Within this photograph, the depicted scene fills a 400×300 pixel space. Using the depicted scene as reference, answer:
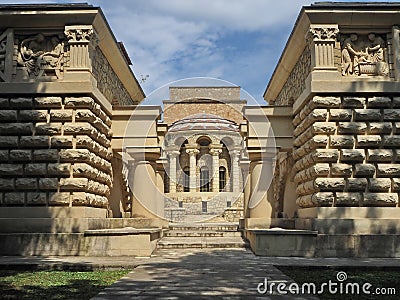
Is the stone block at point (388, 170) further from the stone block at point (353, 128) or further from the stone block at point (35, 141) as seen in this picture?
the stone block at point (35, 141)

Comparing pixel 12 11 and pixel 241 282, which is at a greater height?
pixel 12 11

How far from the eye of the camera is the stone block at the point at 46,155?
48.1ft

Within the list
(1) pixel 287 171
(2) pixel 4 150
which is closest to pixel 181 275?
(2) pixel 4 150

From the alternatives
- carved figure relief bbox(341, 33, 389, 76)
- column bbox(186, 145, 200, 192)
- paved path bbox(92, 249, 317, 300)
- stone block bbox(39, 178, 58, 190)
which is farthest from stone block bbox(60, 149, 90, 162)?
column bbox(186, 145, 200, 192)

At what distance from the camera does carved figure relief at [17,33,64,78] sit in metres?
15.4

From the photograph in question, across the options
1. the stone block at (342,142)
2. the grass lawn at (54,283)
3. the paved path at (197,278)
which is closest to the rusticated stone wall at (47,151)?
the paved path at (197,278)

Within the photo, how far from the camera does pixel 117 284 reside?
820 cm

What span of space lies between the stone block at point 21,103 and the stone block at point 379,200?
10814 mm

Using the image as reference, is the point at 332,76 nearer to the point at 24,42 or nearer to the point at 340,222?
the point at 340,222

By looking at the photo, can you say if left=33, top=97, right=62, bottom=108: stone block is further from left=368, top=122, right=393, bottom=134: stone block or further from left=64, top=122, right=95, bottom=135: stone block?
left=368, top=122, right=393, bottom=134: stone block

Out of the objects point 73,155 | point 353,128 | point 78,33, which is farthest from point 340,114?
point 78,33

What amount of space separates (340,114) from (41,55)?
9821 millimetres

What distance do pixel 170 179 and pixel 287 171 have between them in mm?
33760

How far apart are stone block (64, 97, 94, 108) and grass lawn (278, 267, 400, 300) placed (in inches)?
319
